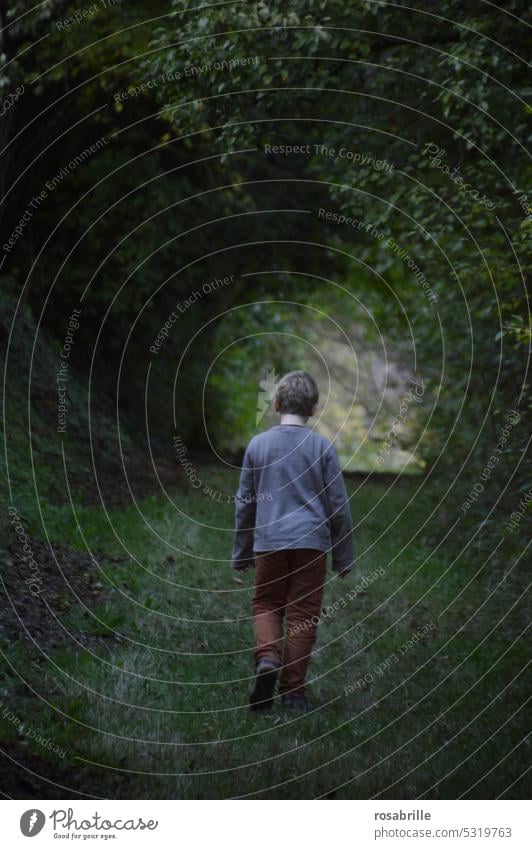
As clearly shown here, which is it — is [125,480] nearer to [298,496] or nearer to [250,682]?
[250,682]

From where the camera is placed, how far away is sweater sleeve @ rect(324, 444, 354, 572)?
608 cm

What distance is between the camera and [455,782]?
512cm

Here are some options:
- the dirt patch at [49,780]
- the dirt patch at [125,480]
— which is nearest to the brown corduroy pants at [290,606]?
the dirt patch at [49,780]

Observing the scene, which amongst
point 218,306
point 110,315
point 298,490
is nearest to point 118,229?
point 110,315

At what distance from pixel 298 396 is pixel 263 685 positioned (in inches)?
66.2

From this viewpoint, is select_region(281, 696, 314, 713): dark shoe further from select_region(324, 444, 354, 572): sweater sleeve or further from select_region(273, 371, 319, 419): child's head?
select_region(273, 371, 319, 419): child's head

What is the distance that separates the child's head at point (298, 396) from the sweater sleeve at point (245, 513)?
346 mm

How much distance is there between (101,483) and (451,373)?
4.11 m

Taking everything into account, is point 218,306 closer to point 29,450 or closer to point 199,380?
point 199,380

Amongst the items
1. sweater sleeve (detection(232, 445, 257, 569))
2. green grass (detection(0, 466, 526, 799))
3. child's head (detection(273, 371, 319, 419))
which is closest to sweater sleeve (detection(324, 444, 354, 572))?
child's head (detection(273, 371, 319, 419))

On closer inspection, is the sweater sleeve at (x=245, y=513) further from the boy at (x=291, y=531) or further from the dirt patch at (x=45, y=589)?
the dirt patch at (x=45, y=589)

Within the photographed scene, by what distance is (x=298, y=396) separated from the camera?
617 centimetres

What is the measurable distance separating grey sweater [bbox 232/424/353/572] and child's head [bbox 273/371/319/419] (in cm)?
11

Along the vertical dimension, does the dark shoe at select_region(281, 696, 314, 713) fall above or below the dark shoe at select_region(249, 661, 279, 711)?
below
